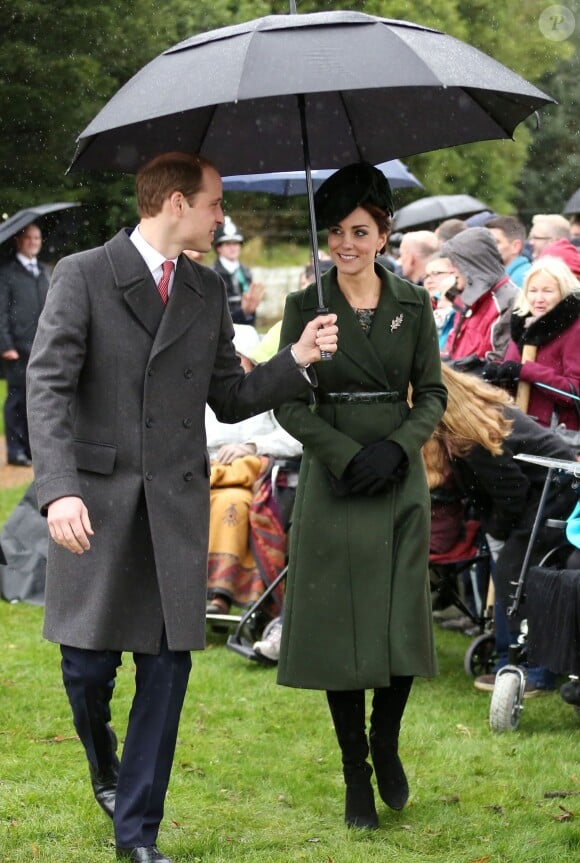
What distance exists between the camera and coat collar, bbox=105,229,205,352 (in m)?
4.58

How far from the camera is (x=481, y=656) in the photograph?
25.3 ft

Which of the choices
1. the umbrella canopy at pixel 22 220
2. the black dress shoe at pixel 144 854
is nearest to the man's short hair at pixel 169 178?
the black dress shoe at pixel 144 854

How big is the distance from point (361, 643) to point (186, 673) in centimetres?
67

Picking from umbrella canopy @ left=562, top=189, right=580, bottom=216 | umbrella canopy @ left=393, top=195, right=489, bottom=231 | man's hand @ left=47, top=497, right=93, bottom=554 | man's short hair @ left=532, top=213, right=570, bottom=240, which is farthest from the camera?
umbrella canopy @ left=393, top=195, right=489, bottom=231

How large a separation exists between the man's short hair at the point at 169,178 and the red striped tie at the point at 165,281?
17 cm

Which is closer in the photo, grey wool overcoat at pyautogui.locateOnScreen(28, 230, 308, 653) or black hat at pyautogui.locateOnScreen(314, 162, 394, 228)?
grey wool overcoat at pyautogui.locateOnScreen(28, 230, 308, 653)

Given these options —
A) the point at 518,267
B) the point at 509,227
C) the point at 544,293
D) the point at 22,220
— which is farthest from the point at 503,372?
the point at 22,220

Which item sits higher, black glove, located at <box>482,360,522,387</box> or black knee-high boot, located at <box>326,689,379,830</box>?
black glove, located at <box>482,360,522,387</box>

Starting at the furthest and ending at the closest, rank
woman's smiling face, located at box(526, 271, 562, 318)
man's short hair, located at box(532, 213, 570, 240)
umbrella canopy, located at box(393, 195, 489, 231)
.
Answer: umbrella canopy, located at box(393, 195, 489, 231) → man's short hair, located at box(532, 213, 570, 240) → woman's smiling face, located at box(526, 271, 562, 318)

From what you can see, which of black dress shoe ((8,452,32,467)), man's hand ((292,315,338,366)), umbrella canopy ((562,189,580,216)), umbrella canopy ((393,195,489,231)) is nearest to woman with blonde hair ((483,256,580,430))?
man's hand ((292,315,338,366))

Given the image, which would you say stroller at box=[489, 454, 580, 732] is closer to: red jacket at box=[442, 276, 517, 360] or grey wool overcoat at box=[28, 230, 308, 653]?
red jacket at box=[442, 276, 517, 360]

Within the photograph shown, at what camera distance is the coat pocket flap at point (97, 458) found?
4531 millimetres

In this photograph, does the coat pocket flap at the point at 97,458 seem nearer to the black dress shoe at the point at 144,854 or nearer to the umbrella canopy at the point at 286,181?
the black dress shoe at the point at 144,854

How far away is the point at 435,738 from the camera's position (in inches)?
257
